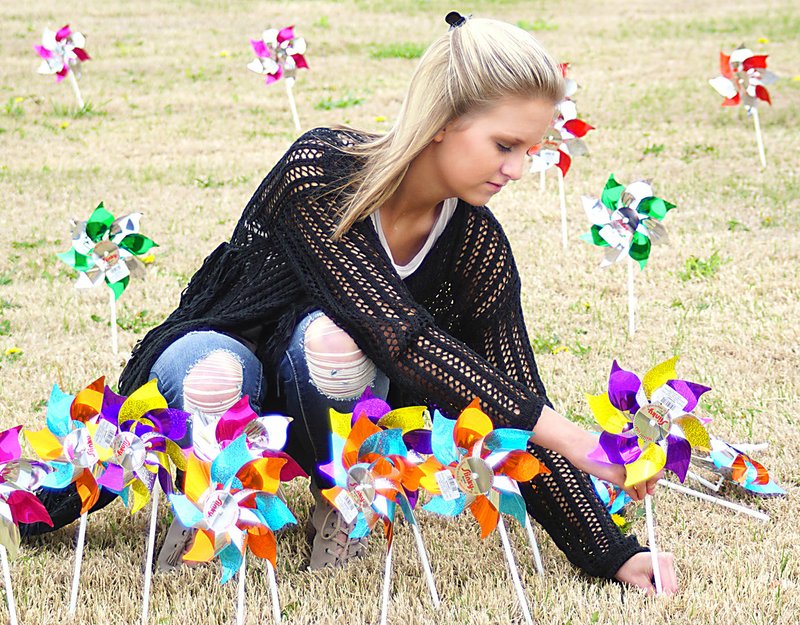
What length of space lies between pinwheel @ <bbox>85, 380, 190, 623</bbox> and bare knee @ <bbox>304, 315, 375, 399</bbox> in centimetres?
31

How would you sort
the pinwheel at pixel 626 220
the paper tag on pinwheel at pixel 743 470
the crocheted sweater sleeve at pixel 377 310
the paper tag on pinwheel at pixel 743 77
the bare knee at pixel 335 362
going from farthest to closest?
the paper tag on pinwheel at pixel 743 77 → the pinwheel at pixel 626 220 → the paper tag on pinwheel at pixel 743 470 → the bare knee at pixel 335 362 → the crocheted sweater sleeve at pixel 377 310

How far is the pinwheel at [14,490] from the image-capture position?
81.5 inches

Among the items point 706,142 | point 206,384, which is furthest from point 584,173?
point 206,384

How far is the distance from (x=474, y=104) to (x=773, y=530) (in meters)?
1.26

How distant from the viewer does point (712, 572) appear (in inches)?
95.7

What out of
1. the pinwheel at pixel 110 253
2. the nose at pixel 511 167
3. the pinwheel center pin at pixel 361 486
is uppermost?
the nose at pixel 511 167

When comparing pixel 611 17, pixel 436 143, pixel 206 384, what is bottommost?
pixel 611 17

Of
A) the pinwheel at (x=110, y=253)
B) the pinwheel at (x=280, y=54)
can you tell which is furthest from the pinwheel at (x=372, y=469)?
the pinwheel at (x=280, y=54)

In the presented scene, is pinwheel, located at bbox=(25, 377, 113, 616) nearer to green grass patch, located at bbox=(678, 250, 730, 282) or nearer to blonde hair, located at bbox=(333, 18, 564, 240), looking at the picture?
blonde hair, located at bbox=(333, 18, 564, 240)

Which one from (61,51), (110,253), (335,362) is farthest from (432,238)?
(61,51)

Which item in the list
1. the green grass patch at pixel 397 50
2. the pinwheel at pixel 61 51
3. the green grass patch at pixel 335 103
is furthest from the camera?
the green grass patch at pixel 397 50

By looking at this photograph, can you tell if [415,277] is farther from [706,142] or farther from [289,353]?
[706,142]

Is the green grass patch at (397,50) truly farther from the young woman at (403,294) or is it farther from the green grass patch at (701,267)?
the young woman at (403,294)

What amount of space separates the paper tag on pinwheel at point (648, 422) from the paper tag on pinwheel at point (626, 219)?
6.64 feet
